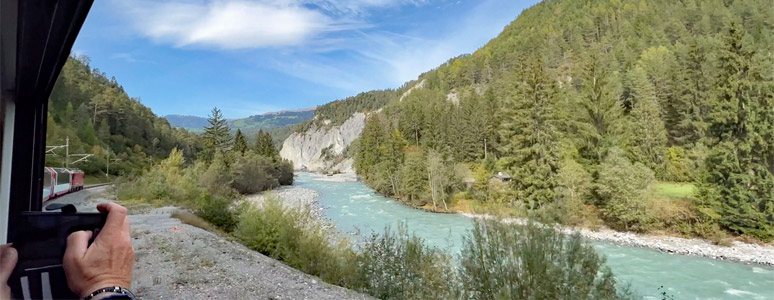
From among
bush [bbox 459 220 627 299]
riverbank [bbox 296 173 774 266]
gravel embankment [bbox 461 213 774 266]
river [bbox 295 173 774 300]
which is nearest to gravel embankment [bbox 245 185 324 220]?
river [bbox 295 173 774 300]

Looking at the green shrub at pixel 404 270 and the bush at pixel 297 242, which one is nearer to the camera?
the green shrub at pixel 404 270

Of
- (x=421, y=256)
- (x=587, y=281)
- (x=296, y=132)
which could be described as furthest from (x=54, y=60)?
(x=296, y=132)

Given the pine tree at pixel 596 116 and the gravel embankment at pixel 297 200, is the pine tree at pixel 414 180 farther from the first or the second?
the pine tree at pixel 596 116

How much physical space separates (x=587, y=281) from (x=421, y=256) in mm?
2530

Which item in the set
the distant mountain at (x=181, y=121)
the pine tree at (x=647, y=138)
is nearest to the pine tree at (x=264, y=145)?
the distant mountain at (x=181, y=121)

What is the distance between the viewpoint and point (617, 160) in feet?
49.0

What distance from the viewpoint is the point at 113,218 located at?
64 cm

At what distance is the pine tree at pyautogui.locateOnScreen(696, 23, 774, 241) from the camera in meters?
12.2

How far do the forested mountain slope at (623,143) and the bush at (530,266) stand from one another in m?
0.35

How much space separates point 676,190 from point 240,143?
30.7m

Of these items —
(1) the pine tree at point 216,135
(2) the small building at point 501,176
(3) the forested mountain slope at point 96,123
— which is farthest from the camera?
(1) the pine tree at point 216,135

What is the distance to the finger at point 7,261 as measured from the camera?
597 millimetres

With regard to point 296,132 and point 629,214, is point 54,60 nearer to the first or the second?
point 629,214

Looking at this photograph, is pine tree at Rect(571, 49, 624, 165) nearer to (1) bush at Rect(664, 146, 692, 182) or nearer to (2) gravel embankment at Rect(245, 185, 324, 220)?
(1) bush at Rect(664, 146, 692, 182)
